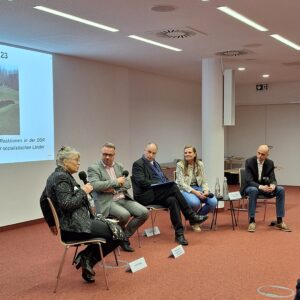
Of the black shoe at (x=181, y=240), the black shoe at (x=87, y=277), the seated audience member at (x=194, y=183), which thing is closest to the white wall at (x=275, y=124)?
the seated audience member at (x=194, y=183)

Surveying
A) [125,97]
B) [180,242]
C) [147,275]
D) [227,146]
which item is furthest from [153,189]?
[227,146]

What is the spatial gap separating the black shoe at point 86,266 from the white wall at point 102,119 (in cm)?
264

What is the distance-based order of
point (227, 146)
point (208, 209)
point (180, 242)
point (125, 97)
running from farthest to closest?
point (227, 146) < point (125, 97) < point (208, 209) < point (180, 242)

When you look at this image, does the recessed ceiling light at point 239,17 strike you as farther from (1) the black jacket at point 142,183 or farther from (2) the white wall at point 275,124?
(2) the white wall at point 275,124

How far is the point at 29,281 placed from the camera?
3781mm

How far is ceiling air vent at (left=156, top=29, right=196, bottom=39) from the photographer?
510cm

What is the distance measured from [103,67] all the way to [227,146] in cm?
538

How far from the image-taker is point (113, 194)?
15.1 ft

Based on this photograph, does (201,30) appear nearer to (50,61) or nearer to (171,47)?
(171,47)

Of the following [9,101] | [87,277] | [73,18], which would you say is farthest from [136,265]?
[9,101]

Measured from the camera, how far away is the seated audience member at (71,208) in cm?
340

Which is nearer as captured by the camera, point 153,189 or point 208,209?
point 153,189

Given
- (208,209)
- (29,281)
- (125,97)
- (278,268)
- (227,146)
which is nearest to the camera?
(29,281)

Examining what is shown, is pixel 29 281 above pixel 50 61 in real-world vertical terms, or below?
below
